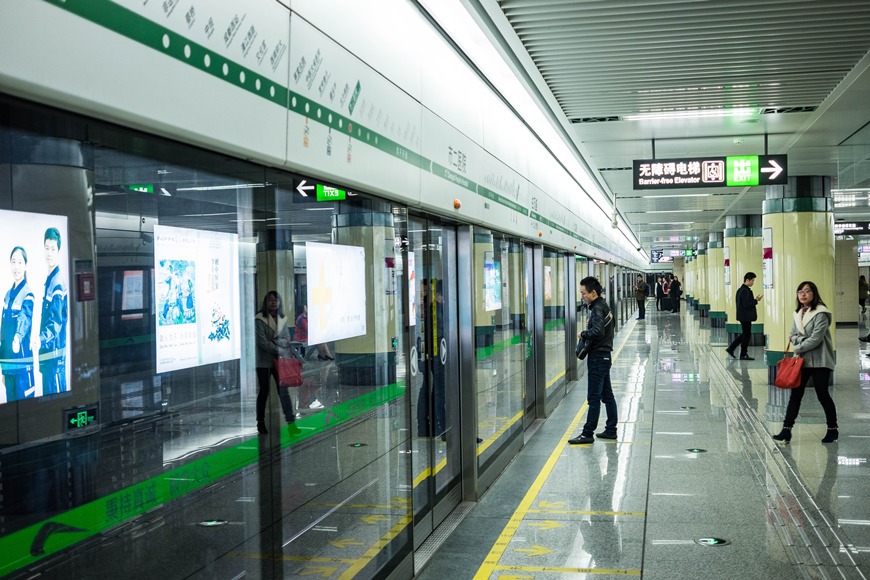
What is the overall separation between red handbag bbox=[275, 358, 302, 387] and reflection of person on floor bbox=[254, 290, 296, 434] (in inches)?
1.0

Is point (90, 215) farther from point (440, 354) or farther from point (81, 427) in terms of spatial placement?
point (440, 354)

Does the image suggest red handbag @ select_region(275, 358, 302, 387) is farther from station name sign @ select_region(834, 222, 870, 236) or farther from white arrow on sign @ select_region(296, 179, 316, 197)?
station name sign @ select_region(834, 222, 870, 236)

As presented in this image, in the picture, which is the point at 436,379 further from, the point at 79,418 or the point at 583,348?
the point at 79,418

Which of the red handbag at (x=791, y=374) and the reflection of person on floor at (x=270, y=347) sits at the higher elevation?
the reflection of person on floor at (x=270, y=347)

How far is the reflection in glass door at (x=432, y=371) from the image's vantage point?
566 centimetres

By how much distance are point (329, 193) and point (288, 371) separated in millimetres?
923

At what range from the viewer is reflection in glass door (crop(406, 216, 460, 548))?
5.66 meters

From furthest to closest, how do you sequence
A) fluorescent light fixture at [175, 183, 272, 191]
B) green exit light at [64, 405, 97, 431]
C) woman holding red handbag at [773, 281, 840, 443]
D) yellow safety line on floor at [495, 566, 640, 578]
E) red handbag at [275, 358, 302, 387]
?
woman holding red handbag at [773, 281, 840, 443]
yellow safety line on floor at [495, 566, 640, 578]
red handbag at [275, 358, 302, 387]
fluorescent light fixture at [175, 183, 272, 191]
green exit light at [64, 405, 97, 431]

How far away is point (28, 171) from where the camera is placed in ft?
7.68

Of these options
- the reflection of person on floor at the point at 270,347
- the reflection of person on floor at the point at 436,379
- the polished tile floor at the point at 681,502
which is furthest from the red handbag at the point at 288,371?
the reflection of person on floor at the point at 436,379

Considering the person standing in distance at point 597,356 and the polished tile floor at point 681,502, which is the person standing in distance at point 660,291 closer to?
the polished tile floor at point 681,502

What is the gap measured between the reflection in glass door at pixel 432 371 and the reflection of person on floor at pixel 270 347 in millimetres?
1895

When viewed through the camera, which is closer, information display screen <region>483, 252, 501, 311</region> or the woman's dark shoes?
information display screen <region>483, 252, 501, 311</region>

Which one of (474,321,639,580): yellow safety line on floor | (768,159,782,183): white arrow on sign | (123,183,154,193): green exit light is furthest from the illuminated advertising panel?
(768,159,782,183): white arrow on sign
